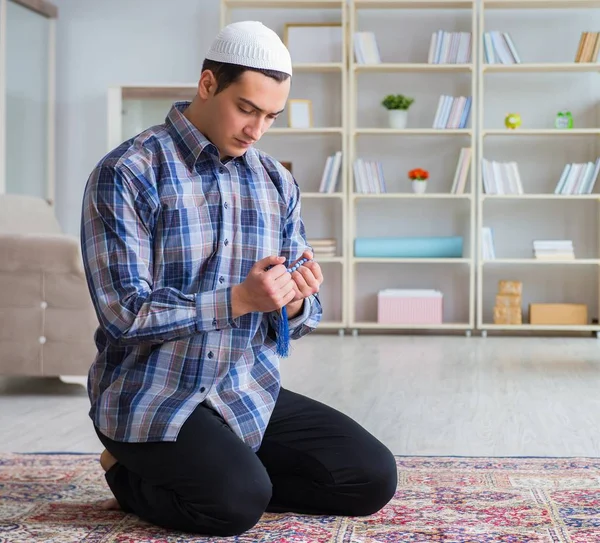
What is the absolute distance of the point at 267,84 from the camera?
5.40ft

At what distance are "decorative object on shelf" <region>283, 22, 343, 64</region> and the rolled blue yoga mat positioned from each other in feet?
3.75

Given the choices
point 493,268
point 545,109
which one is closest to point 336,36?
point 545,109

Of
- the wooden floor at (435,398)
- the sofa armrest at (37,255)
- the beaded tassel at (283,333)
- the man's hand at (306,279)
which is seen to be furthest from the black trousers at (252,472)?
the sofa armrest at (37,255)

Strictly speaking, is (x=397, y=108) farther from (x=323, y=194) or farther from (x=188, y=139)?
(x=188, y=139)

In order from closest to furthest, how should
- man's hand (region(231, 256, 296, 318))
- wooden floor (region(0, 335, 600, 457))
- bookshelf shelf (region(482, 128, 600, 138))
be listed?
man's hand (region(231, 256, 296, 318)) → wooden floor (region(0, 335, 600, 457)) → bookshelf shelf (region(482, 128, 600, 138))

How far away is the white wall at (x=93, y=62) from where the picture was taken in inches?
239

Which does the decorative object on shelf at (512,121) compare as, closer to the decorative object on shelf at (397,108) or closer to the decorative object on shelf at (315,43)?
the decorative object on shelf at (397,108)

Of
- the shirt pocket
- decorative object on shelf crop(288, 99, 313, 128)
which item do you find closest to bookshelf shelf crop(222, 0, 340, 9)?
decorative object on shelf crop(288, 99, 313, 128)

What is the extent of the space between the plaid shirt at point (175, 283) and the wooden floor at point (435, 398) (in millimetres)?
841

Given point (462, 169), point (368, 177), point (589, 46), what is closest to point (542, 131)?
point (462, 169)

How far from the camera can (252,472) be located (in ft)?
5.45

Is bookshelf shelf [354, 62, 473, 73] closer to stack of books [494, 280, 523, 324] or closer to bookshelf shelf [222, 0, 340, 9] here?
bookshelf shelf [222, 0, 340, 9]

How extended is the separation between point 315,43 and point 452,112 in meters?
0.94

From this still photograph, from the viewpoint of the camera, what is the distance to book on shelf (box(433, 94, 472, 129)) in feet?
18.5
